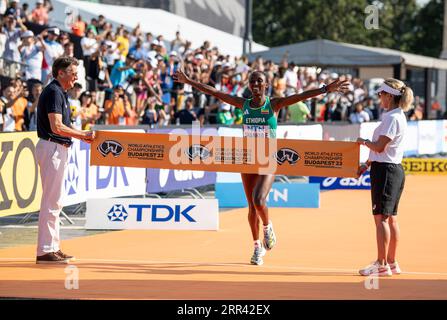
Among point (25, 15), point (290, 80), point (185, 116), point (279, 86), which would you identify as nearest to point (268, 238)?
point (185, 116)

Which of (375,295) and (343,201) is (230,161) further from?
(343,201)

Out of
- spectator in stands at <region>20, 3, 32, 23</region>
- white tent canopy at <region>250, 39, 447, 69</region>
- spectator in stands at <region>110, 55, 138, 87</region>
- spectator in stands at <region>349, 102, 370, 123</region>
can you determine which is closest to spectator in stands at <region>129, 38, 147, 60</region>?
spectator in stands at <region>110, 55, 138, 87</region>

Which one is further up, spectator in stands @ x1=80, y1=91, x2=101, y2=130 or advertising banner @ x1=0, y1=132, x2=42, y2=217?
spectator in stands @ x1=80, y1=91, x2=101, y2=130

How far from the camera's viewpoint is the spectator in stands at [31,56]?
2550cm

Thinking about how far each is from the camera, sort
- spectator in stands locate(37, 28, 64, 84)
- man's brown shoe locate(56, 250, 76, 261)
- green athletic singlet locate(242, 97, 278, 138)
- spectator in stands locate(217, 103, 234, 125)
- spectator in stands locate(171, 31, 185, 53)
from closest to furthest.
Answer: man's brown shoe locate(56, 250, 76, 261), green athletic singlet locate(242, 97, 278, 138), spectator in stands locate(37, 28, 64, 84), spectator in stands locate(217, 103, 234, 125), spectator in stands locate(171, 31, 185, 53)

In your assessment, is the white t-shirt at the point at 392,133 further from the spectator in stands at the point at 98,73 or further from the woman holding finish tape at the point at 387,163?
the spectator in stands at the point at 98,73

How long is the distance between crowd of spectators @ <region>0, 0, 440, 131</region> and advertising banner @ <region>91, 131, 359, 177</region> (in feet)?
20.9

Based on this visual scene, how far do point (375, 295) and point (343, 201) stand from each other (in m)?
12.6

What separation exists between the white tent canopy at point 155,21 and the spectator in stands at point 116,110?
400 inches

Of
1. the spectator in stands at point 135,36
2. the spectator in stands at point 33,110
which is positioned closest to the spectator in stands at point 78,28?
the spectator in stands at point 135,36

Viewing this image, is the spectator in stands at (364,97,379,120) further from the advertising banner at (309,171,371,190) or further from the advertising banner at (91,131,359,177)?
the advertising banner at (91,131,359,177)

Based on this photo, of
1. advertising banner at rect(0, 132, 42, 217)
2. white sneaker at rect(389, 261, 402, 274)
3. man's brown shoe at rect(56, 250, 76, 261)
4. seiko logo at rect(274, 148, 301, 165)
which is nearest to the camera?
white sneaker at rect(389, 261, 402, 274)

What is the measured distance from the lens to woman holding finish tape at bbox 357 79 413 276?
12.1m
